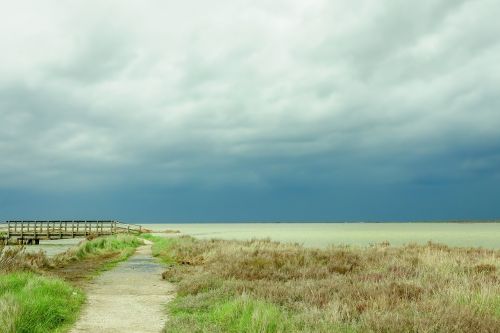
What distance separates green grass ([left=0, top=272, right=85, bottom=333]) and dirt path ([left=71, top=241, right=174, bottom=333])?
1.19 feet

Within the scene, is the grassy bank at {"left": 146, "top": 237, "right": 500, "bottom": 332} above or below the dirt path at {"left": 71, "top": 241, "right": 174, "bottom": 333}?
above

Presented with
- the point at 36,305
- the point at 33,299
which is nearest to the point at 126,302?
the point at 33,299

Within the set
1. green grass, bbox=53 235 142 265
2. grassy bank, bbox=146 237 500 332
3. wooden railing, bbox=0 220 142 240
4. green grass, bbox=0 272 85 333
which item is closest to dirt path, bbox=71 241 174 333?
green grass, bbox=0 272 85 333

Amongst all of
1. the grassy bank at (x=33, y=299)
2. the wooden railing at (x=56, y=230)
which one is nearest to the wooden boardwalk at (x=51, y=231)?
the wooden railing at (x=56, y=230)

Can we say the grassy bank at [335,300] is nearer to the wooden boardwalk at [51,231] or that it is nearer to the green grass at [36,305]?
the green grass at [36,305]

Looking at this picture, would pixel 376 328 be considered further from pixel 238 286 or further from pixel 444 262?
pixel 444 262

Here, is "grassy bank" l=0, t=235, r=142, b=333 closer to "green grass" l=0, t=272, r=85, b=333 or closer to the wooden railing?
"green grass" l=0, t=272, r=85, b=333

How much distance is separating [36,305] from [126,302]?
11.1ft

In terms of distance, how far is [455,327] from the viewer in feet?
26.5

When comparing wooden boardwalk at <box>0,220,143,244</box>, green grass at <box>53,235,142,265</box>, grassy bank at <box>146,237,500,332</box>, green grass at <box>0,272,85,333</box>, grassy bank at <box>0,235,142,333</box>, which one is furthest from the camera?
wooden boardwalk at <box>0,220,143,244</box>

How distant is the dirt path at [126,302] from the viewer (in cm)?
1044

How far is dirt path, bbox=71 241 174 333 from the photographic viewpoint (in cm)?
1044

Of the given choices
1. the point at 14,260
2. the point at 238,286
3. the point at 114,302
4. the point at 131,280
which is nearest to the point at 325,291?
the point at 238,286

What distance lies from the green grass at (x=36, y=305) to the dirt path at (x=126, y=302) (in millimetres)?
363
